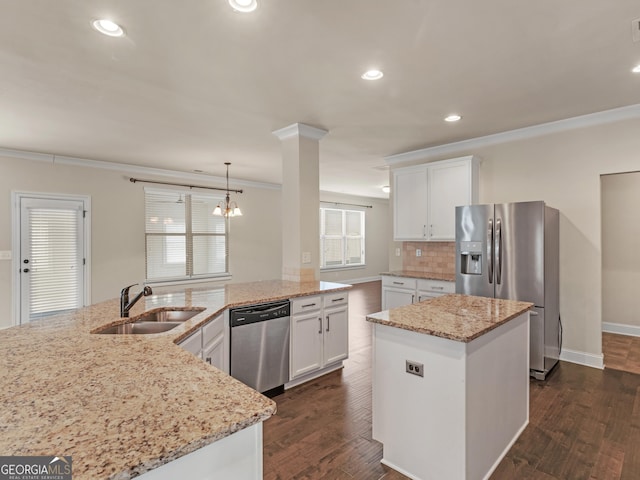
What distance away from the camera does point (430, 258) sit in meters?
4.90

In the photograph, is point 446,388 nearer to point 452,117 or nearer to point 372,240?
point 452,117

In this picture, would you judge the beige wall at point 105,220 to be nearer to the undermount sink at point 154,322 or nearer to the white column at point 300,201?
the white column at point 300,201

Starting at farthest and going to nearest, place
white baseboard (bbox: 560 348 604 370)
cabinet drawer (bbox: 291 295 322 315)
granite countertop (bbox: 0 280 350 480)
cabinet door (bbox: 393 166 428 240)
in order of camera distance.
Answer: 1. cabinet door (bbox: 393 166 428 240)
2. white baseboard (bbox: 560 348 604 370)
3. cabinet drawer (bbox: 291 295 322 315)
4. granite countertop (bbox: 0 280 350 480)

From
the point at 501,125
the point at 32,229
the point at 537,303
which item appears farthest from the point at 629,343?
the point at 32,229

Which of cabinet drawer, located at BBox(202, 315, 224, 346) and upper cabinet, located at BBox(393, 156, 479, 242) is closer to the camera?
cabinet drawer, located at BBox(202, 315, 224, 346)

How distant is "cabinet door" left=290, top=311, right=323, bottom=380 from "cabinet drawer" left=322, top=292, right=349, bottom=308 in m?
0.13

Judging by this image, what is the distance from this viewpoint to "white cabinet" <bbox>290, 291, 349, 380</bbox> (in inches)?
123

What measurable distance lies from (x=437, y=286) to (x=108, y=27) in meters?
3.93

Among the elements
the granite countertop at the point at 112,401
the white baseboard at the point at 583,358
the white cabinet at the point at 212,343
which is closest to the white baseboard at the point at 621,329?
the white baseboard at the point at 583,358

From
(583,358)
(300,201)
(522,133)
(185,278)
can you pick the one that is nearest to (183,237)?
(185,278)

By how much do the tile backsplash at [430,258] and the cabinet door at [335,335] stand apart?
1.92 meters

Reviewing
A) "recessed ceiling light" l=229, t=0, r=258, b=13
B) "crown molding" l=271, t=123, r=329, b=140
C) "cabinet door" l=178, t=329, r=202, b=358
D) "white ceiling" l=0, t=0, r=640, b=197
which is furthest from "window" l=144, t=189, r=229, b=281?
"recessed ceiling light" l=229, t=0, r=258, b=13

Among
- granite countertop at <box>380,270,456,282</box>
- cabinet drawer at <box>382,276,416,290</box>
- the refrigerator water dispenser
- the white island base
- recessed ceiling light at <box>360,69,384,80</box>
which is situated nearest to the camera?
the white island base

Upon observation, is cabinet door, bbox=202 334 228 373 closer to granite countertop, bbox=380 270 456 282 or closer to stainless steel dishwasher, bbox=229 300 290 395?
stainless steel dishwasher, bbox=229 300 290 395
